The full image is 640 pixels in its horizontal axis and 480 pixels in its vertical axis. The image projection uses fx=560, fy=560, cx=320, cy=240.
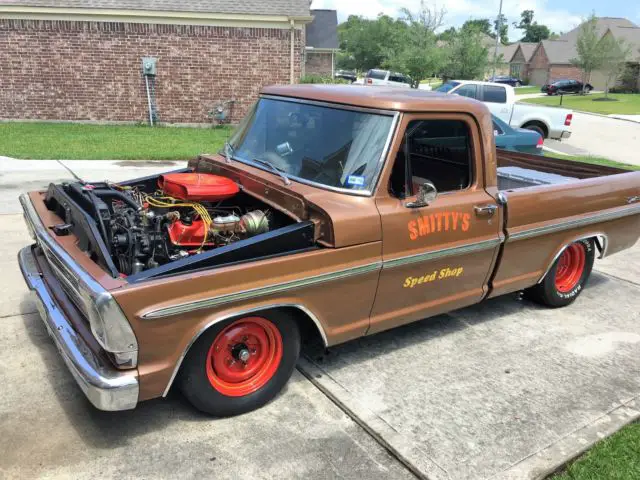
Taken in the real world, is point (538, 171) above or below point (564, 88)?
above

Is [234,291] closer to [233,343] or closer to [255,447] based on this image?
[233,343]

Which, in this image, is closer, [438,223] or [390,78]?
[438,223]

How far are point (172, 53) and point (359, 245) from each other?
13172 millimetres

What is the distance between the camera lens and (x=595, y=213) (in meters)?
4.79

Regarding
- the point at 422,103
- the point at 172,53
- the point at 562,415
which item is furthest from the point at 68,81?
the point at 562,415

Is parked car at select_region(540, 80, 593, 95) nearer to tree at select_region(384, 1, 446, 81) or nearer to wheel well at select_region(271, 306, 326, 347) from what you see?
tree at select_region(384, 1, 446, 81)

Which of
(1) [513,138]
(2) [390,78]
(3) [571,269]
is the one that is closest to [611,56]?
(2) [390,78]

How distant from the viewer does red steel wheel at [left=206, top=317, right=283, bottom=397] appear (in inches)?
123

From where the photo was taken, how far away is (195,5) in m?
14.8

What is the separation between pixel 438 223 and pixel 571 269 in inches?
85.2

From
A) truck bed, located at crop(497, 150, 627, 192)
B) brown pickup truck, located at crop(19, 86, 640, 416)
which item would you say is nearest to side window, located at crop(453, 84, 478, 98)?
truck bed, located at crop(497, 150, 627, 192)

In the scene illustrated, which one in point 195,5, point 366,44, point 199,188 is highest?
point 366,44

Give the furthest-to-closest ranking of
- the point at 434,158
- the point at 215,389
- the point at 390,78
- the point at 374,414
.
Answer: the point at 390,78 < the point at 434,158 < the point at 374,414 < the point at 215,389

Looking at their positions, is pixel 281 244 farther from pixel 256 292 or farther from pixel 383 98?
pixel 383 98
